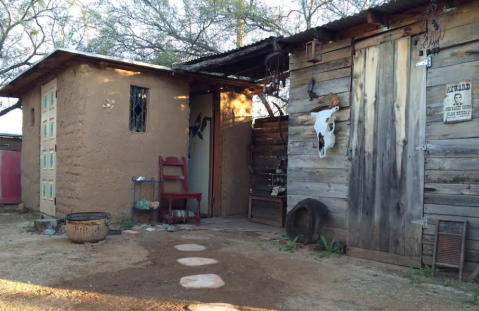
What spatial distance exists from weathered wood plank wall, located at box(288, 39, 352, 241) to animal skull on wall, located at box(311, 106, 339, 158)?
9 centimetres

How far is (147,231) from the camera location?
7168 millimetres

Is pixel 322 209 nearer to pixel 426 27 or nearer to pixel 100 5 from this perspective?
pixel 426 27

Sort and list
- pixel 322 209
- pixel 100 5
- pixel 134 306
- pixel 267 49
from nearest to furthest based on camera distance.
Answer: pixel 134 306
pixel 322 209
pixel 267 49
pixel 100 5

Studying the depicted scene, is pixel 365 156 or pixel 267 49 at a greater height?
pixel 267 49

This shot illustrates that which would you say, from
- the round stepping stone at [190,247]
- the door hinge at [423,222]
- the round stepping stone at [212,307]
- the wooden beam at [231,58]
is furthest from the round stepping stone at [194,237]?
the door hinge at [423,222]

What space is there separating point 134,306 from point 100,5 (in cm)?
1181

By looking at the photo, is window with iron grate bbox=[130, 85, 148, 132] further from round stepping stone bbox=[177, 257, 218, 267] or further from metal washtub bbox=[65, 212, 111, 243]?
round stepping stone bbox=[177, 257, 218, 267]

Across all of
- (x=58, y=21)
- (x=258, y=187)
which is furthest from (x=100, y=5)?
A: (x=258, y=187)

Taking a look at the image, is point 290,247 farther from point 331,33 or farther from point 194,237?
point 331,33

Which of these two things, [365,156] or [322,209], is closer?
[365,156]

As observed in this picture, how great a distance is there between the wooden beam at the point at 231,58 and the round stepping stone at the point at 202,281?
12.7ft

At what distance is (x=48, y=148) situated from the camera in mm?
8828

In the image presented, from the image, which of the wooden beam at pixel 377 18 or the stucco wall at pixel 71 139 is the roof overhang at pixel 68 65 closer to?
the stucco wall at pixel 71 139

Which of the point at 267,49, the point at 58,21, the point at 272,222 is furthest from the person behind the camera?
the point at 58,21
